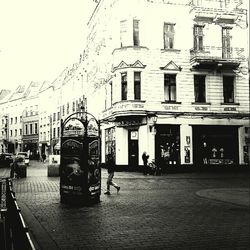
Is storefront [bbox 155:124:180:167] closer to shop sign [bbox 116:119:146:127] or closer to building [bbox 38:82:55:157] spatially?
shop sign [bbox 116:119:146:127]

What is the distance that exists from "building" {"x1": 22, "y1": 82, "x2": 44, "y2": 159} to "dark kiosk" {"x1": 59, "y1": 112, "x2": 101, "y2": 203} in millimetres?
47593

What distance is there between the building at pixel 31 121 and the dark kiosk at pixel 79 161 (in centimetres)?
4759

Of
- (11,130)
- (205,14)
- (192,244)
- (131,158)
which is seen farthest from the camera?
(11,130)

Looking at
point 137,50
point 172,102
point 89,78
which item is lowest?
point 172,102

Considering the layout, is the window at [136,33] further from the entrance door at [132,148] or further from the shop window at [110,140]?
the shop window at [110,140]

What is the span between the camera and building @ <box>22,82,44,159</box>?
186 ft

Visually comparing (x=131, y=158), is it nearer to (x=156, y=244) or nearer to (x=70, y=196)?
(x=70, y=196)

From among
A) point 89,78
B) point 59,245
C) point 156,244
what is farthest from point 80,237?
point 89,78

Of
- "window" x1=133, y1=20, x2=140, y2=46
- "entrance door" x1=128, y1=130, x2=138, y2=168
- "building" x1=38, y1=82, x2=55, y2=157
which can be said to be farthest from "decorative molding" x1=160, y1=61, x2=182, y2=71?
"building" x1=38, y1=82, x2=55, y2=157

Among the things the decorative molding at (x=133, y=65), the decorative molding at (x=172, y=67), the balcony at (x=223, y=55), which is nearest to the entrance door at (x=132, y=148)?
the decorative molding at (x=133, y=65)

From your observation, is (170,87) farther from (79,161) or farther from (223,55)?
(223,55)

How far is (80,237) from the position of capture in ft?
15.9

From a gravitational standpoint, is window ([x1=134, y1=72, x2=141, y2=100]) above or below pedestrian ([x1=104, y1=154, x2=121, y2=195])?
above

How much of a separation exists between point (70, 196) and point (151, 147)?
11178 mm
